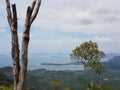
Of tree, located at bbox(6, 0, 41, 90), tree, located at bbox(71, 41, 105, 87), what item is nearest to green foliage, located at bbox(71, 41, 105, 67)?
tree, located at bbox(71, 41, 105, 87)

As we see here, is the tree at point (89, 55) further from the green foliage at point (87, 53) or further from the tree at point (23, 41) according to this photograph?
the tree at point (23, 41)

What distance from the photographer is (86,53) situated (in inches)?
1969

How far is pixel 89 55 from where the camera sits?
1956 inches

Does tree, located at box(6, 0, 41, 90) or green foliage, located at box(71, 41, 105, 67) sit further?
green foliage, located at box(71, 41, 105, 67)

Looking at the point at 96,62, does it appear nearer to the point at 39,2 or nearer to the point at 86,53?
the point at 86,53

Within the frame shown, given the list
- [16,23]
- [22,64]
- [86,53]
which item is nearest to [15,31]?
[16,23]

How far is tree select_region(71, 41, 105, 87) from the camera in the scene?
4956 cm

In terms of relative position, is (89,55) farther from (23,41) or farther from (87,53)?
(23,41)

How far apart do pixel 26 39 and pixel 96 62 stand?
41794 millimetres

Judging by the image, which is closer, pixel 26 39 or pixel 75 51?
pixel 26 39

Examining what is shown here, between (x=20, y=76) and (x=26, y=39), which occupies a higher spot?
(x=26, y=39)

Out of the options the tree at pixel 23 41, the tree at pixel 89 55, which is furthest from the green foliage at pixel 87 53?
the tree at pixel 23 41

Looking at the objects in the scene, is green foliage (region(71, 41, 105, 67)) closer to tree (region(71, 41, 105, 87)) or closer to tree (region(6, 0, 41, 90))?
tree (region(71, 41, 105, 87))

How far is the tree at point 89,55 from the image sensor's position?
163 ft
